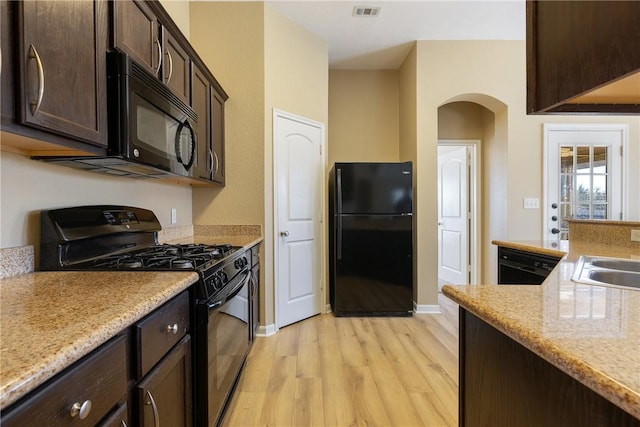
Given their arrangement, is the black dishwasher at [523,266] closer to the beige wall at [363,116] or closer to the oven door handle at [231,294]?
the oven door handle at [231,294]

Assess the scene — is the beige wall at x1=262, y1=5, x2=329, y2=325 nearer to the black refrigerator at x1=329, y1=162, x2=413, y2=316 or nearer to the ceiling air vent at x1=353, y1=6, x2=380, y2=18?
the black refrigerator at x1=329, y1=162, x2=413, y2=316

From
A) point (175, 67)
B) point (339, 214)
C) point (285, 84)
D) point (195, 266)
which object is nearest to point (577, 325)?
point (195, 266)

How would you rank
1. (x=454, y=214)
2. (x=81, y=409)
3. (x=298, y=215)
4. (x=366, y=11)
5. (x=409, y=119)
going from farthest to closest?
(x=454, y=214) < (x=409, y=119) < (x=298, y=215) < (x=366, y=11) < (x=81, y=409)

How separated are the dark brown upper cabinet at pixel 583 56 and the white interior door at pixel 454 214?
3.25m

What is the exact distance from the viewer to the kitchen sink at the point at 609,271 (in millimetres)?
1257

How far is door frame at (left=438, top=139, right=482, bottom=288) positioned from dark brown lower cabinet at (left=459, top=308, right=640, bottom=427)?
3.44m

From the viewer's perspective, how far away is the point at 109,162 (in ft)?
4.57

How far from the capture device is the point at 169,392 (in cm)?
107

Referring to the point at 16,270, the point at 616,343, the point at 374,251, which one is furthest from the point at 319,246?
the point at 616,343

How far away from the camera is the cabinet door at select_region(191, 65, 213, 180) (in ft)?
7.16

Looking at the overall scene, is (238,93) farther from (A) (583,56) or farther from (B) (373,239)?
(A) (583,56)

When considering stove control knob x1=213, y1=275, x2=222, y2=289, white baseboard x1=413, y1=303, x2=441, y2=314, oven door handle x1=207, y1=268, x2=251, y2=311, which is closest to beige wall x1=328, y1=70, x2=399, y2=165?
white baseboard x1=413, y1=303, x2=441, y2=314

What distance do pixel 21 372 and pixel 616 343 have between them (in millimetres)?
1011

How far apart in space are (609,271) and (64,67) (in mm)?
2211
